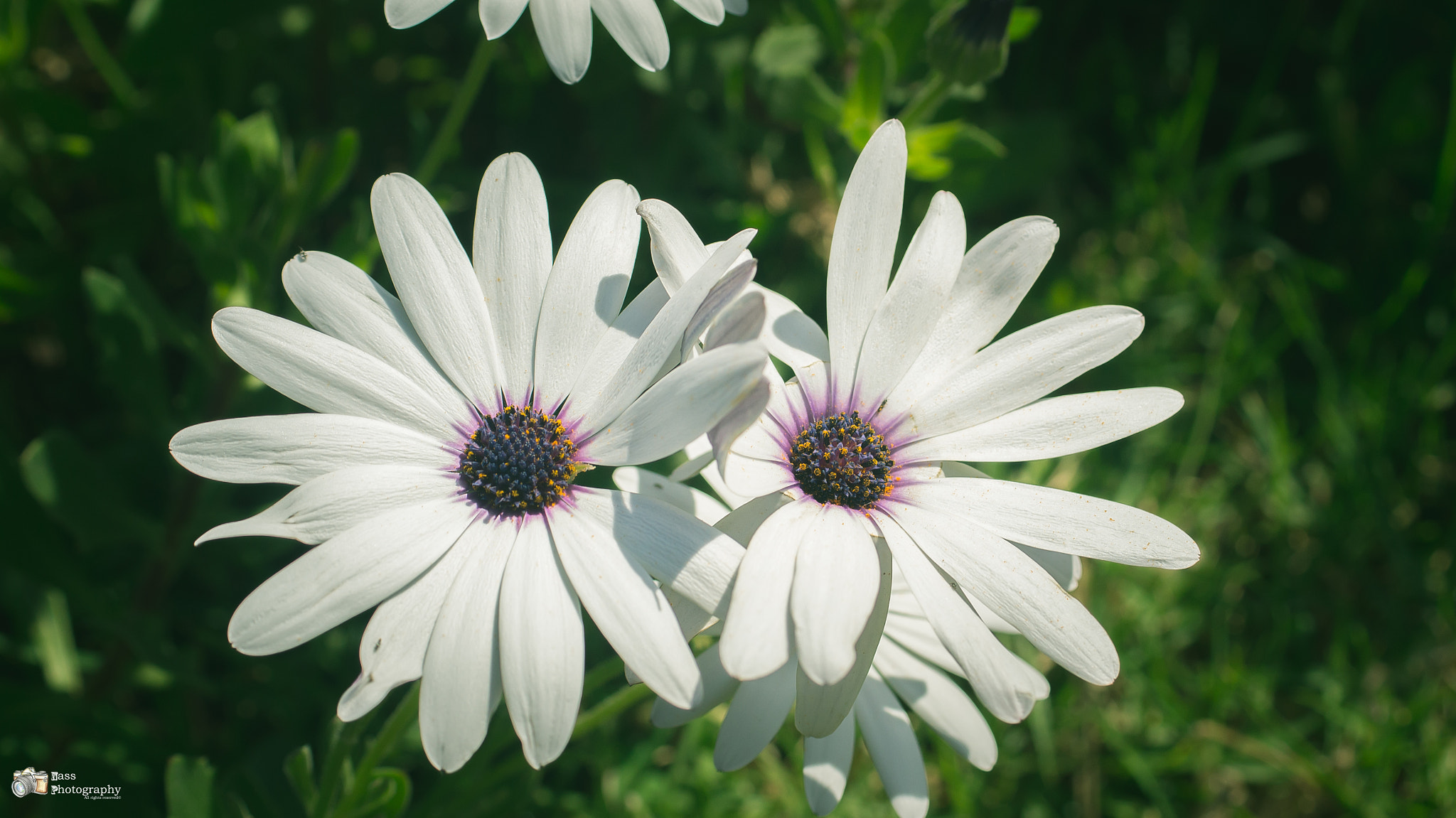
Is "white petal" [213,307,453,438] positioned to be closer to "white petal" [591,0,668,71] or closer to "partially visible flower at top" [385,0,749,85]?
"partially visible flower at top" [385,0,749,85]

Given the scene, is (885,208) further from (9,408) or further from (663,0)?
(9,408)

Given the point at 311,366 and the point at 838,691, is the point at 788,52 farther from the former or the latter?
the point at 838,691

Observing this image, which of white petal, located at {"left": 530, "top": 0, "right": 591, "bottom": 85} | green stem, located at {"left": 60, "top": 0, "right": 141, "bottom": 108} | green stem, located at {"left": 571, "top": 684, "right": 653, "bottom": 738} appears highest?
green stem, located at {"left": 60, "top": 0, "right": 141, "bottom": 108}

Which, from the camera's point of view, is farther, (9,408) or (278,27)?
(278,27)

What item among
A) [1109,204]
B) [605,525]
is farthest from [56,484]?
[1109,204]

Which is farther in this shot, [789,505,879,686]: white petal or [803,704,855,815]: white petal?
[803,704,855,815]: white petal

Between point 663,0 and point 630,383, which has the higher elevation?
point 663,0

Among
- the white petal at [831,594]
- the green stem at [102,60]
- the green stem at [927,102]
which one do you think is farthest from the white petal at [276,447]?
the green stem at [102,60]

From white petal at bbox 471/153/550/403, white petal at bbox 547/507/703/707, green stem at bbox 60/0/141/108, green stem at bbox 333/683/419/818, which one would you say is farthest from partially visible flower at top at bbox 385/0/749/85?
green stem at bbox 60/0/141/108
